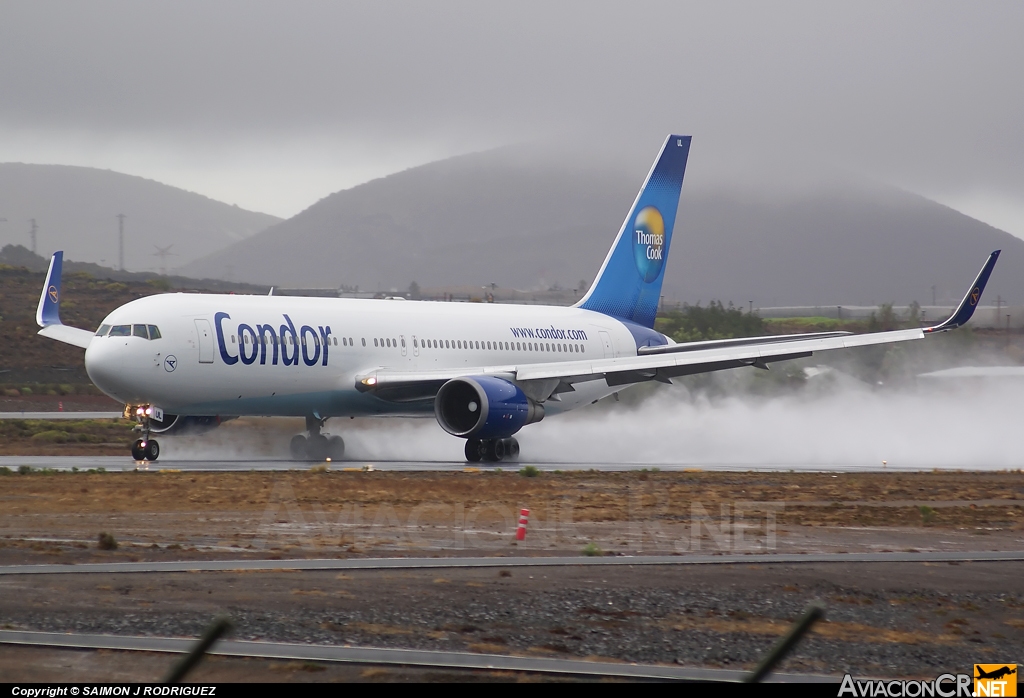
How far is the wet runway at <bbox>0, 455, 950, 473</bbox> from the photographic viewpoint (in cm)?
2611

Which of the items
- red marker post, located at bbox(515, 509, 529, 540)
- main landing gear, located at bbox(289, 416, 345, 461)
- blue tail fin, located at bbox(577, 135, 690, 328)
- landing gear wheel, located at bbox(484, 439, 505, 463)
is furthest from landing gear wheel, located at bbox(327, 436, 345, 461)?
red marker post, located at bbox(515, 509, 529, 540)

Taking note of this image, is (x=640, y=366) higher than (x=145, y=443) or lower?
higher

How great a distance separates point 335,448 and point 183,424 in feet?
12.9

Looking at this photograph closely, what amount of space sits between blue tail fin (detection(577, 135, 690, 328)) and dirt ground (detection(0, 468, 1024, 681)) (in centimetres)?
1754

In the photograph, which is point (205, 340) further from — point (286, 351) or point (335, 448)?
point (335, 448)

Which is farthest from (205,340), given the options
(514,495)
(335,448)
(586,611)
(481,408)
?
(586,611)

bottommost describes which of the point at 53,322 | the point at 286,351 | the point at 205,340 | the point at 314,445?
the point at 314,445

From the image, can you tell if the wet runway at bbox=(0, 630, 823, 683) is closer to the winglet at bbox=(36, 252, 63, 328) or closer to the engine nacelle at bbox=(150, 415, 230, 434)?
the engine nacelle at bbox=(150, 415, 230, 434)

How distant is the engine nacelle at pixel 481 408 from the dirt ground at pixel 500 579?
18.9 ft

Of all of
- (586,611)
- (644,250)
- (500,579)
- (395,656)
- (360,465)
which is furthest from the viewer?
(644,250)

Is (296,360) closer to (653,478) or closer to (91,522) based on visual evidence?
(653,478)

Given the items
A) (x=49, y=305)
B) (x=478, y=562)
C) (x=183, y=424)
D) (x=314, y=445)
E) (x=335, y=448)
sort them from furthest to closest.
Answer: (x=49, y=305) < (x=335, y=448) < (x=314, y=445) < (x=183, y=424) < (x=478, y=562)

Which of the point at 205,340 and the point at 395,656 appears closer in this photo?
the point at 395,656

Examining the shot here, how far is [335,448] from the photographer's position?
31.4 meters
